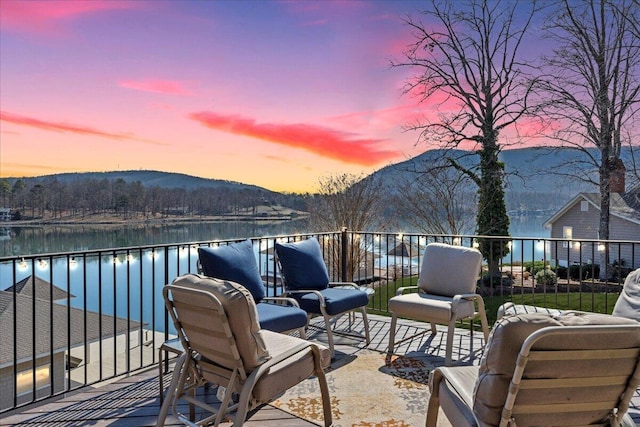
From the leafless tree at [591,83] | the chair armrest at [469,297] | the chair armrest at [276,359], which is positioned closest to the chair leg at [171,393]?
the chair armrest at [276,359]

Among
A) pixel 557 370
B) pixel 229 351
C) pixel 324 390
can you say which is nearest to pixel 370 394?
pixel 324 390

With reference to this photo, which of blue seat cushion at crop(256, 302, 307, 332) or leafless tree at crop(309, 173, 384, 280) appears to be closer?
blue seat cushion at crop(256, 302, 307, 332)

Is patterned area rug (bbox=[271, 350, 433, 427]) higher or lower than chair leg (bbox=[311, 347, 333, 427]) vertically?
lower

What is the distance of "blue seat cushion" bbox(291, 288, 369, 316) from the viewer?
12.9 feet

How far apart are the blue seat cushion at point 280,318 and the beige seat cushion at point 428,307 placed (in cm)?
99

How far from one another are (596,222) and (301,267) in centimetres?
1574

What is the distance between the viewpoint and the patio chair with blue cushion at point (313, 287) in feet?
13.0

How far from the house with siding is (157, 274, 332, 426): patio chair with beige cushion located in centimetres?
946

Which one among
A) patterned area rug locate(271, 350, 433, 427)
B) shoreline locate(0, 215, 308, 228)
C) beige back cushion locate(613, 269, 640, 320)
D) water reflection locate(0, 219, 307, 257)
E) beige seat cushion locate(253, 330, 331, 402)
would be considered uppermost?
shoreline locate(0, 215, 308, 228)

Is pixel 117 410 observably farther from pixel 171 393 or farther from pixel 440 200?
pixel 440 200

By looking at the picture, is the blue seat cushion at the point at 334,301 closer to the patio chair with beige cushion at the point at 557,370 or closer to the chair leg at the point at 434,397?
the chair leg at the point at 434,397

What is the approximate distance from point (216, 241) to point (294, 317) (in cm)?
116

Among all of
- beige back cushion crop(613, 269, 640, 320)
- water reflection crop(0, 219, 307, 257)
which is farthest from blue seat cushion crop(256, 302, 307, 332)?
water reflection crop(0, 219, 307, 257)

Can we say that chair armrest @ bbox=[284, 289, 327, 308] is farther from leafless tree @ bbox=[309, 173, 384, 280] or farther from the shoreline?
leafless tree @ bbox=[309, 173, 384, 280]
